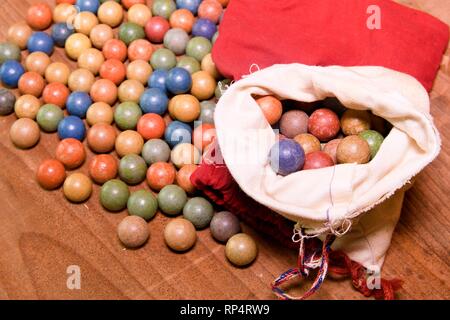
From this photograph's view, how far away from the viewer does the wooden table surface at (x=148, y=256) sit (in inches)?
37.2

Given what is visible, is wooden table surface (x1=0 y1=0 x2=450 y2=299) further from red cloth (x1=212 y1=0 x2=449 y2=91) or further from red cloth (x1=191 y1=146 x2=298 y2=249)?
red cloth (x1=212 y1=0 x2=449 y2=91)

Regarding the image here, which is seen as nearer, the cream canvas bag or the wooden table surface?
the cream canvas bag

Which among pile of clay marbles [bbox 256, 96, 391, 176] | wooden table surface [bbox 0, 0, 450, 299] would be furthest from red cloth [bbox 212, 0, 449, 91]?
wooden table surface [bbox 0, 0, 450, 299]

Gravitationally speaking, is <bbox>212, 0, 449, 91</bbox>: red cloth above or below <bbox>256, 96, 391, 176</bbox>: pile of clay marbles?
above

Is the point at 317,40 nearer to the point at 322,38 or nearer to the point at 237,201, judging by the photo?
the point at 322,38

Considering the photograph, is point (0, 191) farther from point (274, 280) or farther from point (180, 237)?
point (274, 280)

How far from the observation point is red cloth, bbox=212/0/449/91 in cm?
104

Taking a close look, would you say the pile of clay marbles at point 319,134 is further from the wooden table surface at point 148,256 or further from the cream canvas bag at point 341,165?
the wooden table surface at point 148,256

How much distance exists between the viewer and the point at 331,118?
96cm

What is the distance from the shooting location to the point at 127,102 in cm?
110

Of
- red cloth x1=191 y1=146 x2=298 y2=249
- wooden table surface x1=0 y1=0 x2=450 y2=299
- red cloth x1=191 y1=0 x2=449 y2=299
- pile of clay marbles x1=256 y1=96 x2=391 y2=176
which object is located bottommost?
wooden table surface x1=0 y1=0 x2=450 y2=299

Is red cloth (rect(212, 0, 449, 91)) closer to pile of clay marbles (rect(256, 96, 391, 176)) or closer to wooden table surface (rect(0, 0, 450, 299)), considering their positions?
pile of clay marbles (rect(256, 96, 391, 176))

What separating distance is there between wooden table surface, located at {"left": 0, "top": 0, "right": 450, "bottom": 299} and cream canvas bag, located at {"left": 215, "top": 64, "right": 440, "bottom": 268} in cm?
8

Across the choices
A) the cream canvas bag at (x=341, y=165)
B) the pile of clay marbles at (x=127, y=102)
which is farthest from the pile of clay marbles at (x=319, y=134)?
the pile of clay marbles at (x=127, y=102)
